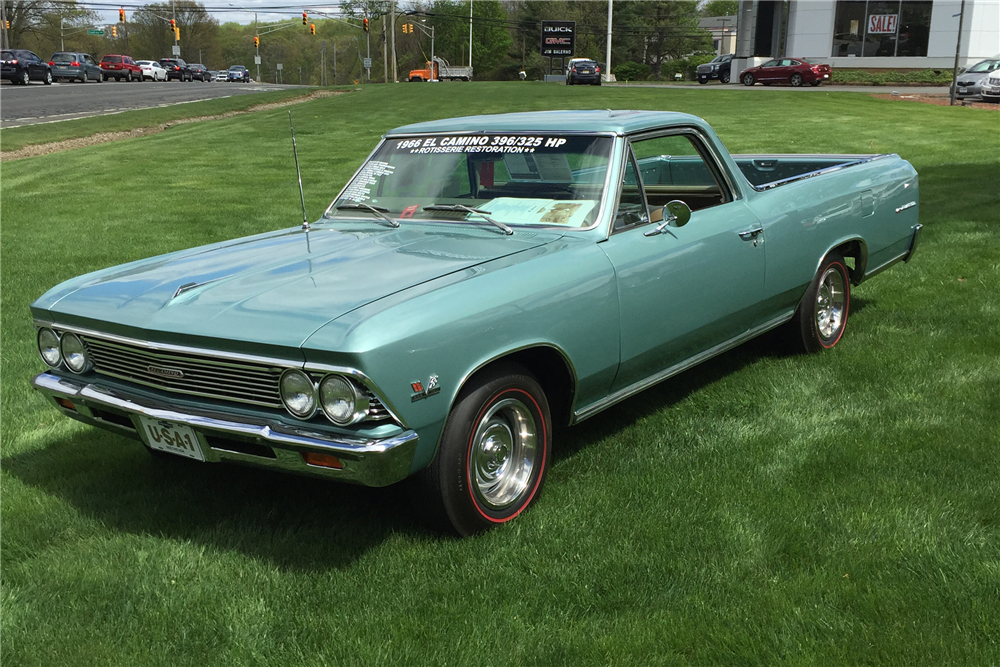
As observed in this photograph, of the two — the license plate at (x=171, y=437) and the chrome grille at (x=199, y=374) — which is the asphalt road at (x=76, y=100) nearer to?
the chrome grille at (x=199, y=374)

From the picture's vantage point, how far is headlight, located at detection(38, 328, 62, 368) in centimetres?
390

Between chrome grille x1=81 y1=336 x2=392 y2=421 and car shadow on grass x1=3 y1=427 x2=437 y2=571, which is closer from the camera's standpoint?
chrome grille x1=81 y1=336 x2=392 y2=421

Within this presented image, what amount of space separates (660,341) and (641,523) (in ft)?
3.29

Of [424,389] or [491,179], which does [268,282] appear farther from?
[491,179]

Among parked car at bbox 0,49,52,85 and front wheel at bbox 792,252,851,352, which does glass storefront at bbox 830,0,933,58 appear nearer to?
parked car at bbox 0,49,52,85

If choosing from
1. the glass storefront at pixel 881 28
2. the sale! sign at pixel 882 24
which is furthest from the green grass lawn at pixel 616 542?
the sale! sign at pixel 882 24

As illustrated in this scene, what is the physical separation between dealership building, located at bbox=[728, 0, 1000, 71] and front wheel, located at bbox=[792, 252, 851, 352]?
126 feet

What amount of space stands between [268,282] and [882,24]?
44.1 metres

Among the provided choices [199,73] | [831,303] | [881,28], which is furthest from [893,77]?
[199,73]

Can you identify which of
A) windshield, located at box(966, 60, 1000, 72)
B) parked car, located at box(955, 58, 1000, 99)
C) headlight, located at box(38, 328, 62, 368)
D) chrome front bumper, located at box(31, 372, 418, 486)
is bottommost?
chrome front bumper, located at box(31, 372, 418, 486)

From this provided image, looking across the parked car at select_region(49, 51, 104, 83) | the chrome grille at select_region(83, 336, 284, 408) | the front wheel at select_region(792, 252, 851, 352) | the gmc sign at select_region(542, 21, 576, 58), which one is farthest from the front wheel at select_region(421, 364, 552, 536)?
the gmc sign at select_region(542, 21, 576, 58)

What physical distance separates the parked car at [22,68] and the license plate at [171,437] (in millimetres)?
43003

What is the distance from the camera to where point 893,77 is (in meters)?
39.7

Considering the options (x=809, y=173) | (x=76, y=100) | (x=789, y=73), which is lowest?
(x=76, y=100)
